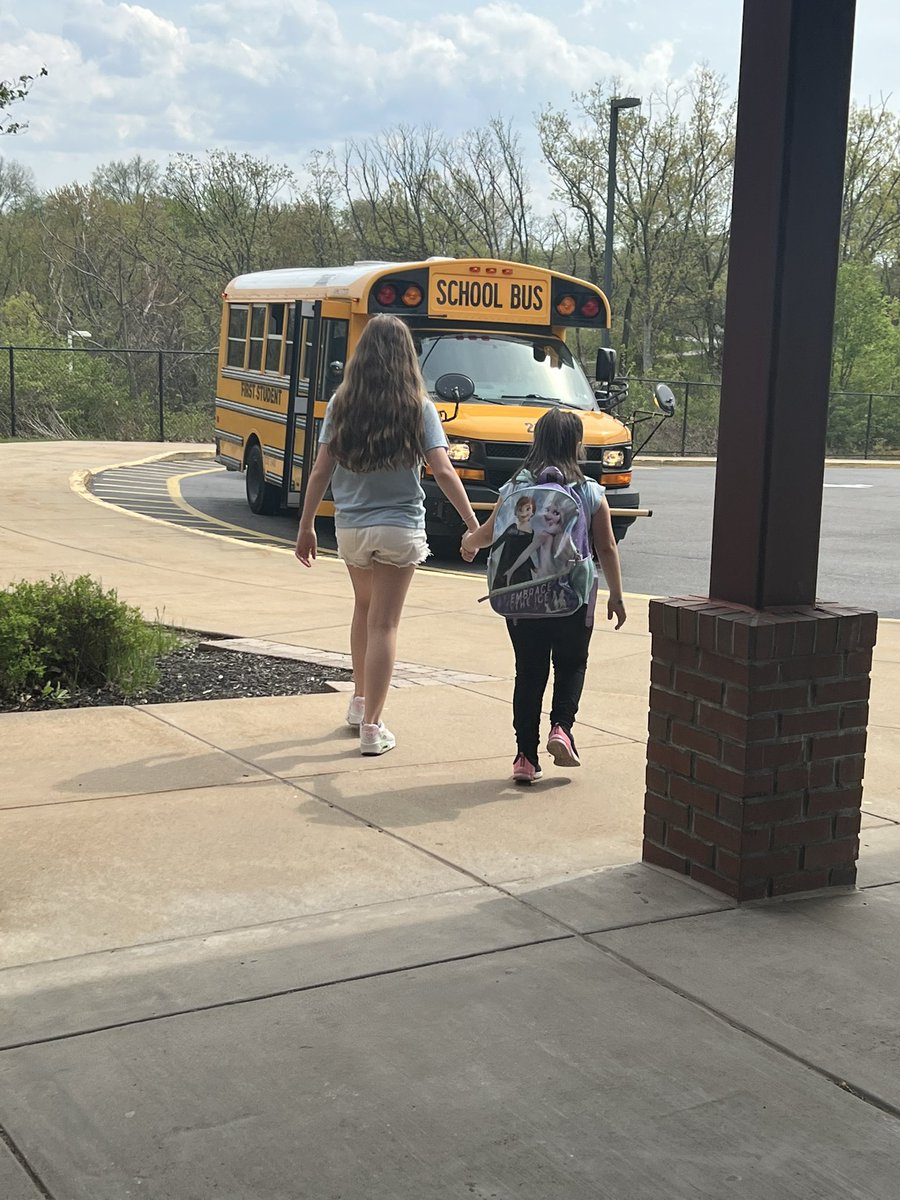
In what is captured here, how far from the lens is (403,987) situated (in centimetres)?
360

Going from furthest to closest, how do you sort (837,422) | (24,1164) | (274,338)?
(837,422) → (274,338) → (24,1164)

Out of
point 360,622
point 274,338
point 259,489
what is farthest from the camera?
→ point 259,489

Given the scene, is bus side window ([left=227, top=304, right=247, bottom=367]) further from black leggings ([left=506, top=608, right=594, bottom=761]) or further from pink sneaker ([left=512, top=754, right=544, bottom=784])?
pink sneaker ([left=512, top=754, right=544, bottom=784])

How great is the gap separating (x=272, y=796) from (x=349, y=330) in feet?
29.0

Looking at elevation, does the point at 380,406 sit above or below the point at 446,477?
above

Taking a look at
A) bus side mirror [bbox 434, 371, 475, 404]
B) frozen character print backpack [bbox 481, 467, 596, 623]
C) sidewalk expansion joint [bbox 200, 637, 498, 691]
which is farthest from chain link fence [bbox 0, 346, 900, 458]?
frozen character print backpack [bbox 481, 467, 596, 623]

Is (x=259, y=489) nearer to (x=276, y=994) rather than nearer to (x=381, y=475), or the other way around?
(x=381, y=475)

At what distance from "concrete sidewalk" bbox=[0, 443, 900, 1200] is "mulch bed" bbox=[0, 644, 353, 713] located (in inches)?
21.2

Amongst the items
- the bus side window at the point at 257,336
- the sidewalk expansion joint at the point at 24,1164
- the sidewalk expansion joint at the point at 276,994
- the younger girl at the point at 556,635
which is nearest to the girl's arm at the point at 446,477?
the younger girl at the point at 556,635

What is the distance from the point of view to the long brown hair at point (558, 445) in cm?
562

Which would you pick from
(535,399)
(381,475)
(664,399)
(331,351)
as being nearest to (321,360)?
(331,351)

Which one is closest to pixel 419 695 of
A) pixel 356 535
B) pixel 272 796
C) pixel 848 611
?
pixel 356 535

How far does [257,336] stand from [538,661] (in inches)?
452

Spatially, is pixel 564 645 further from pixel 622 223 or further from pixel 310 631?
pixel 622 223
